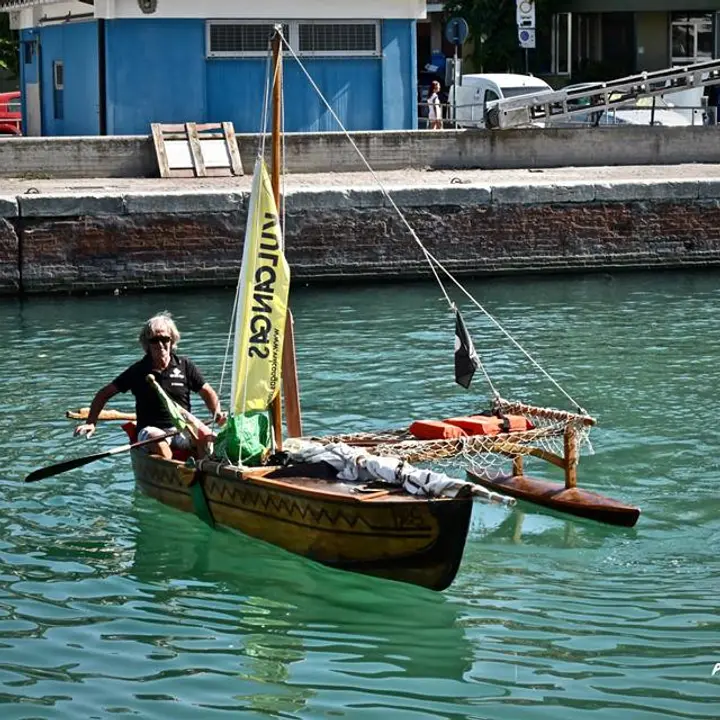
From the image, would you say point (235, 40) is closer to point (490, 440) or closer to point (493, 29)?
point (493, 29)

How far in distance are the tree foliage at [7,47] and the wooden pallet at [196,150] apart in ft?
61.6

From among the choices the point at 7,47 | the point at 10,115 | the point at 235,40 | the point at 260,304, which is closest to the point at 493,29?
the point at 7,47

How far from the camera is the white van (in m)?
37.0

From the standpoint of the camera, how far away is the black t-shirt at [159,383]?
12586mm

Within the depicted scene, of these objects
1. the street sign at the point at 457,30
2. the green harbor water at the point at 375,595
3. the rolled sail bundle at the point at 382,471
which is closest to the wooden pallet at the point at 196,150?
the green harbor water at the point at 375,595

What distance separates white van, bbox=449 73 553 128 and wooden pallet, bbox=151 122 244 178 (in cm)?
1042

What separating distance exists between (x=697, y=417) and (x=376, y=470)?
575 centimetres

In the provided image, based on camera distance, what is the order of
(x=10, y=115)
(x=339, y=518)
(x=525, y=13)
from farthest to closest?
(x=525, y=13)
(x=10, y=115)
(x=339, y=518)

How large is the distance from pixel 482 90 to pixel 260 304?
A: 26.6 meters

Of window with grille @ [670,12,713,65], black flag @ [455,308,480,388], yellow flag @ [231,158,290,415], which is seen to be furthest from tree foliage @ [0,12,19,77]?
yellow flag @ [231,158,290,415]

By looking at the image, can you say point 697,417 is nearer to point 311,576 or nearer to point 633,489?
point 633,489

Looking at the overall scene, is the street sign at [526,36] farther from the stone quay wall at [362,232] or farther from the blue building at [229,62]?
the stone quay wall at [362,232]

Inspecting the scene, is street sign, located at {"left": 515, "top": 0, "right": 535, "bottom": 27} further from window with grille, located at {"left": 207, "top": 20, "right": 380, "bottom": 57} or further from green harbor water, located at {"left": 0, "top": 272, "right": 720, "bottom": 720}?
green harbor water, located at {"left": 0, "top": 272, "right": 720, "bottom": 720}

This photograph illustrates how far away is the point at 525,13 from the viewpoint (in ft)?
138
